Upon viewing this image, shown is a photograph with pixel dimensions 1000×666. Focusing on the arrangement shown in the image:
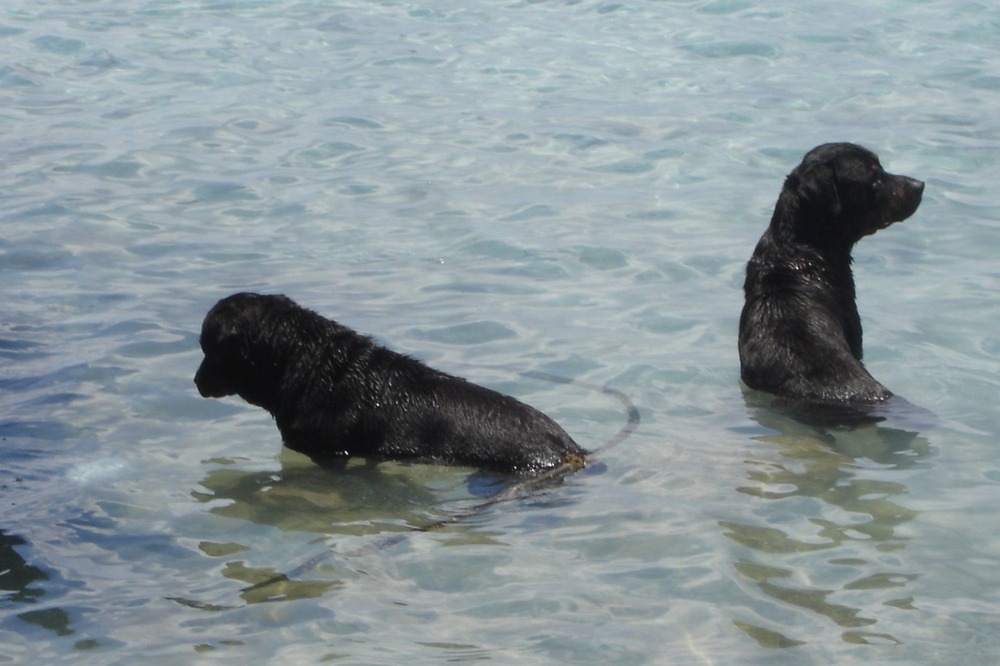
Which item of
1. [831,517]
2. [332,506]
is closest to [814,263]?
[831,517]

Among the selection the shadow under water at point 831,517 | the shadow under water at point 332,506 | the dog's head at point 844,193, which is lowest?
the shadow under water at point 831,517

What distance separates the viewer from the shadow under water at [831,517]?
17.7ft

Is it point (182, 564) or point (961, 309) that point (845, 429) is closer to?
point (961, 309)

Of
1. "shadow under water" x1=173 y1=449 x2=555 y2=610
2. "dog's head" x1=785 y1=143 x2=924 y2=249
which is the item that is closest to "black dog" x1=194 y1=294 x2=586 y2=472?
"shadow under water" x1=173 y1=449 x2=555 y2=610

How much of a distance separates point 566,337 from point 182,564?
142 inches

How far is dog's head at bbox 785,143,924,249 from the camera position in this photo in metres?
7.96

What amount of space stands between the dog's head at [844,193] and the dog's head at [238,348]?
3013mm

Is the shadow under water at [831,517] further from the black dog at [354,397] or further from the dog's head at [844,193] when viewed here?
the dog's head at [844,193]

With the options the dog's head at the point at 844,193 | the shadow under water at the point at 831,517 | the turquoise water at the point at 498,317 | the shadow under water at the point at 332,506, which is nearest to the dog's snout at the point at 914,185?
the dog's head at the point at 844,193

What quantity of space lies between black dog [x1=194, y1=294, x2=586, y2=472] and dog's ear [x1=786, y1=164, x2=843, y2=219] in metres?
2.26

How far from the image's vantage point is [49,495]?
22.0ft

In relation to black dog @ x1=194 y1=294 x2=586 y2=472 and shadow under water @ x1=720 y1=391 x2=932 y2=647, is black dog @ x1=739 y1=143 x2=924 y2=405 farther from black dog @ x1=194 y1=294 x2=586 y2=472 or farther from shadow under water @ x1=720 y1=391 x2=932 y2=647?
black dog @ x1=194 y1=294 x2=586 y2=472

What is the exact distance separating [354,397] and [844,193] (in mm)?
3011

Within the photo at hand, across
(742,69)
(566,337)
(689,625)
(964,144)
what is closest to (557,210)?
(566,337)
